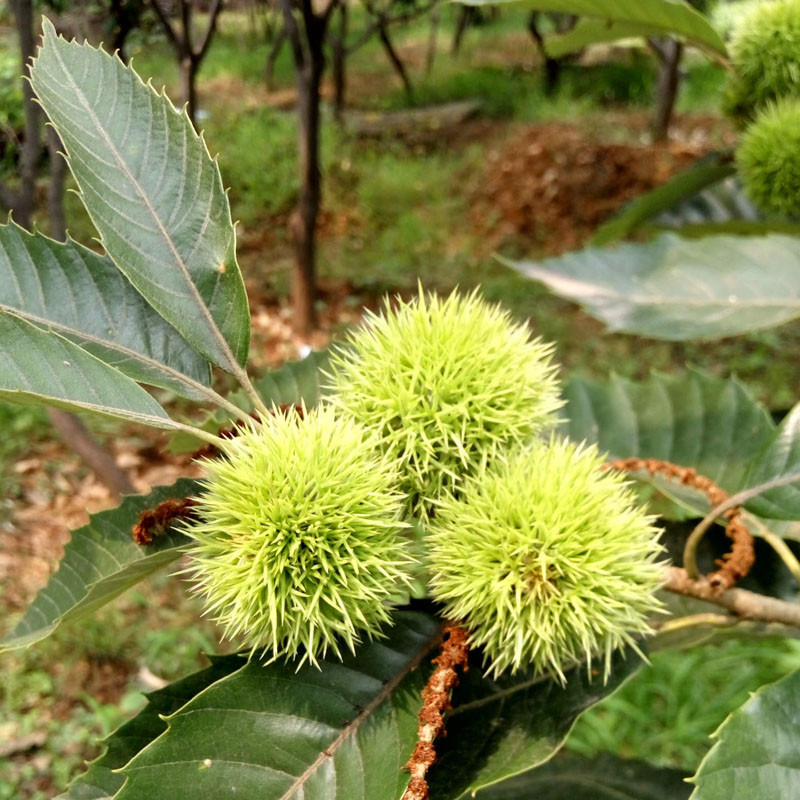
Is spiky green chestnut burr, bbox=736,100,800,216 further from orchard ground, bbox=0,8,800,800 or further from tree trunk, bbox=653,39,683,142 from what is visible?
tree trunk, bbox=653,39,683,142

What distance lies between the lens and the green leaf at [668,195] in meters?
1.63

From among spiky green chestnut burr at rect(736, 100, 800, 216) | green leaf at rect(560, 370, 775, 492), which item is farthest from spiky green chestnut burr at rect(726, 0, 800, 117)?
green leaf at rect(560, 370, 775, 492)

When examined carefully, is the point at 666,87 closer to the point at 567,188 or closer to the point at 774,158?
the point at 567,188

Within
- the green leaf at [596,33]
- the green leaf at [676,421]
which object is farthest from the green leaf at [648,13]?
the green leaf at [676,421]

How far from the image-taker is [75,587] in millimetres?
846

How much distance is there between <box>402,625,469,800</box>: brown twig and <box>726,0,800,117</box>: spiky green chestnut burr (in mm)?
1176

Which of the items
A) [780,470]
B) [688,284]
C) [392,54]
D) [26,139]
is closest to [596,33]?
[688,284]

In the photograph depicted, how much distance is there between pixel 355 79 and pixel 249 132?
4.10 metres

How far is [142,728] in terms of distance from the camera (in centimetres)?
76

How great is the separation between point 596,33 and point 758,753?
124 cm

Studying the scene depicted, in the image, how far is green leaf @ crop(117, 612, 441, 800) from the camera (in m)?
0.61

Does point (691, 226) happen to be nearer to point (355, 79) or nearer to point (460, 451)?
point (460, 451)

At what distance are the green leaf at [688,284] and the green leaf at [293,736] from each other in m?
0.67

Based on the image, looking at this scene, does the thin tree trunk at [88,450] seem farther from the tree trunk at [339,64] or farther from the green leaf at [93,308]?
the tree trunk at [339,64]
